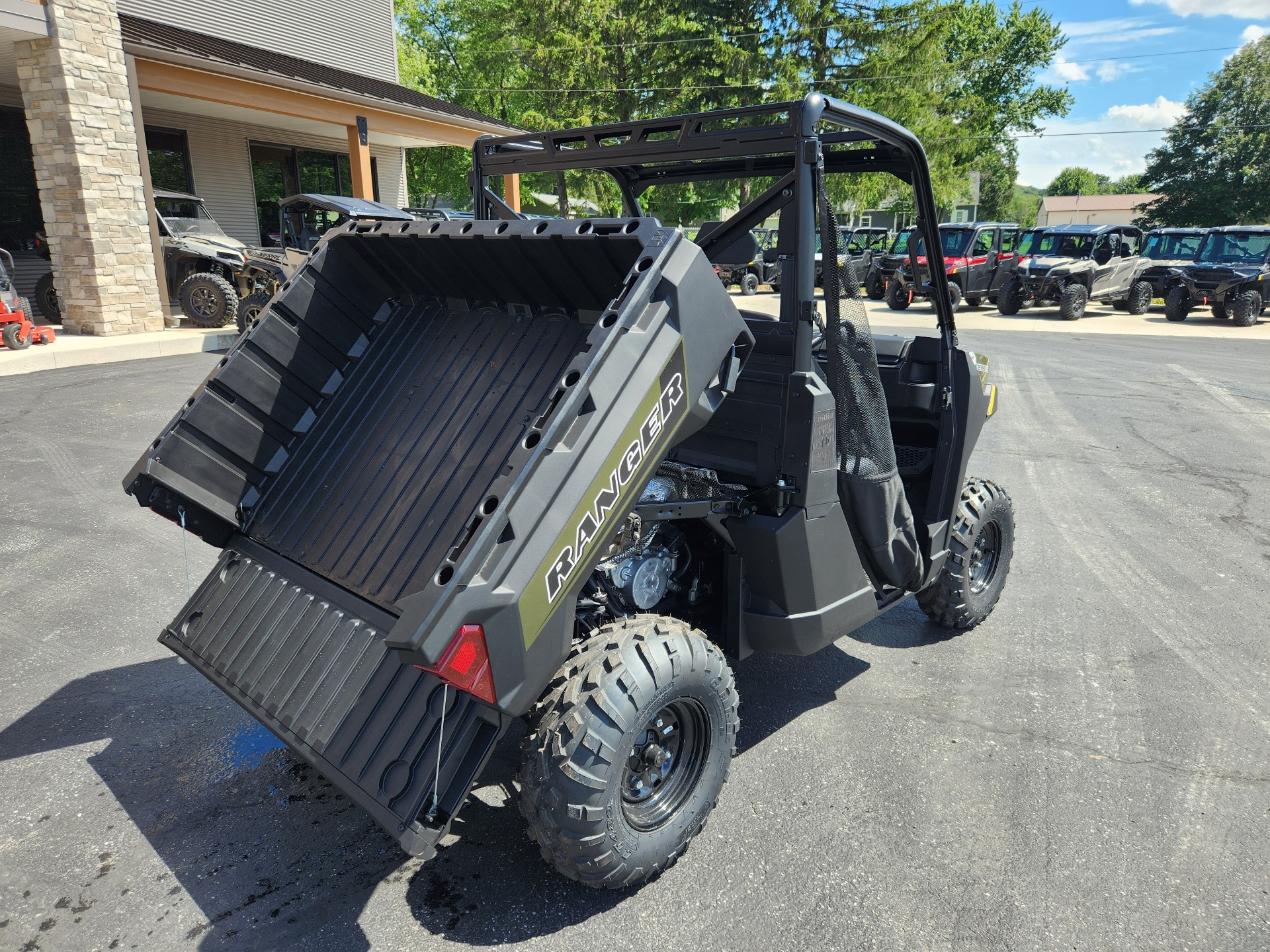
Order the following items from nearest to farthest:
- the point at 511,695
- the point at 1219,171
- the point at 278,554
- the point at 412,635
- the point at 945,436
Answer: the point at 412,635 → the point at 511,695 → the point at 278,554 → the point at 945,436 → the point at 1219,171

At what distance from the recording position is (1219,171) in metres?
41.0

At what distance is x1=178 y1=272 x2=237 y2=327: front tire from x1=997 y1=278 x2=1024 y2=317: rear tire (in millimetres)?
17059

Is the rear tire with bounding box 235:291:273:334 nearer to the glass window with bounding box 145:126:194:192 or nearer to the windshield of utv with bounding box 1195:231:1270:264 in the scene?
the glass window with bounding box 145:126:194:192

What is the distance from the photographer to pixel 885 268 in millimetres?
21266

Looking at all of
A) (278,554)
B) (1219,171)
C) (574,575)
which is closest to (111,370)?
(278,554)

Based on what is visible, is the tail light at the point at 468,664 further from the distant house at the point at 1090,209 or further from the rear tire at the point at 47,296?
the distant house at the point at 1090,209

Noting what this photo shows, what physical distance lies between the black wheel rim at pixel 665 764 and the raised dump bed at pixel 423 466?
55 cm

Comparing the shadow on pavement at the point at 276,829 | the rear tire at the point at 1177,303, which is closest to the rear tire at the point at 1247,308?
the rear tire at the point at 1177,303

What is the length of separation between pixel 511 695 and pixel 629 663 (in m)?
0.40

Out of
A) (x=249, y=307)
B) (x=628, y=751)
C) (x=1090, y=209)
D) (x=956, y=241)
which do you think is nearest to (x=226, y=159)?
(x=249, y=307)

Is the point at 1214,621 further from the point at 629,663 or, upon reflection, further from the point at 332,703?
the point at 332,703

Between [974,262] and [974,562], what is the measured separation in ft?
60.8

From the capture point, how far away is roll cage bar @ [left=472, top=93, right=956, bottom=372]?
2.82 metres

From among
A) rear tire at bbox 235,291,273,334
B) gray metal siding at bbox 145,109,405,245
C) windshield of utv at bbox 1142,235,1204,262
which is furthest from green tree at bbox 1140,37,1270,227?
rear tire at bbox 235,291,273,334
